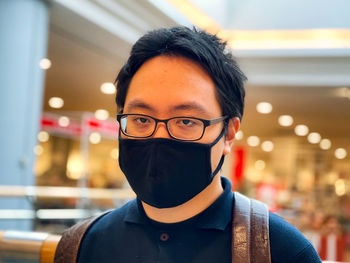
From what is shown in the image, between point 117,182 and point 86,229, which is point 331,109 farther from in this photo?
point 86,229

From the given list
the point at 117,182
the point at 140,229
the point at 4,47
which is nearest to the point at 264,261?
the point at 140,229

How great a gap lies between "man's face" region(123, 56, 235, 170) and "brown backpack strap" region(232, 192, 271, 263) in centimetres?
20

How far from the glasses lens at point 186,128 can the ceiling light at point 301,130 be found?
1234cm

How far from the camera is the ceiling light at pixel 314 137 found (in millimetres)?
14345

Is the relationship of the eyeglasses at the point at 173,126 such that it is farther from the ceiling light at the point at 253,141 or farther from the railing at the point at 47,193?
the ceiling light at the point at 253,141

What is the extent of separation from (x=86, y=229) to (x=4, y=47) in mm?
4112

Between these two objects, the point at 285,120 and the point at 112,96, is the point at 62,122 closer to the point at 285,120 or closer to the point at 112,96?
the point at 112,96

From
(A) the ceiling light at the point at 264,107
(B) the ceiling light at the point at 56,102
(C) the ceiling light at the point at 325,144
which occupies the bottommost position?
(C) the ceiling light at the point at 325,144

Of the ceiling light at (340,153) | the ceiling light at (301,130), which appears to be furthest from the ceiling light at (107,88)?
the ceiling light at (340,153)

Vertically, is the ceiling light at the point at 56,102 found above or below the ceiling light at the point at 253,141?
above

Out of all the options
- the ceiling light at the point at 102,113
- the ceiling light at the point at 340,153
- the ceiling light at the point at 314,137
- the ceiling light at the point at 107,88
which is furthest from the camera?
the ceiling light at the point at 340,153

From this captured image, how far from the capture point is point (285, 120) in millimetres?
12422

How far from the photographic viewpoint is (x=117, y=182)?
1228 centimetres

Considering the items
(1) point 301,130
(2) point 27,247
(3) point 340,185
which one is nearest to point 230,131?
(2) point 27,247
